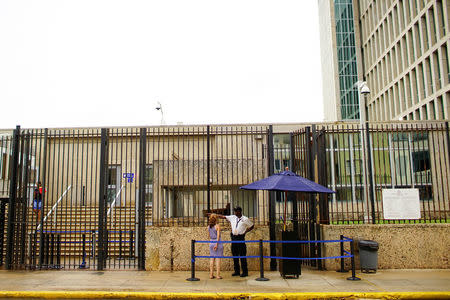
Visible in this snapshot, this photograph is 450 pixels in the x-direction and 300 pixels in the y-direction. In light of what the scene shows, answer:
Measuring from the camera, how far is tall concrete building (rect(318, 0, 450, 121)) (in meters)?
35.4

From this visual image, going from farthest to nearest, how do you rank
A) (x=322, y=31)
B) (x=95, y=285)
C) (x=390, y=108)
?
(x=322, y=31) < (x=390, y=108) < (x=95, y=285)

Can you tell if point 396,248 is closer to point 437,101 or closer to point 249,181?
point 249,181

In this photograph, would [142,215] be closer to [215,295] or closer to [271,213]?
[271,213]

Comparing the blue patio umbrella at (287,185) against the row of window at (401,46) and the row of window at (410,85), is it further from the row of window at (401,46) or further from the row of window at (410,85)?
the row of window at (401,46)

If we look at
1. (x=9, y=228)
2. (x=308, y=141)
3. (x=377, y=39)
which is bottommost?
(x=9, y=228)

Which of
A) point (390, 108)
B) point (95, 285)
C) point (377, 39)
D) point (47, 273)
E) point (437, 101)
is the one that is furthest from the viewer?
point (377, 39)

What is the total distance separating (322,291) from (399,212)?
420 cm

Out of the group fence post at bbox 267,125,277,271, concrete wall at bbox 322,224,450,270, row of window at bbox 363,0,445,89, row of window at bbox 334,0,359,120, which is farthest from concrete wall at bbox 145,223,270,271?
row of window at bbox 334,0,359,120

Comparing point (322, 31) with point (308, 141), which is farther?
point (322, 31)

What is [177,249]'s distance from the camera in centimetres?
1111

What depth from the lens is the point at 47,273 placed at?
10820mm

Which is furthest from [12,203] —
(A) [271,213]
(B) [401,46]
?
(B) [401,46]

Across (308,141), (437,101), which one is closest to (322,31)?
(437,101)

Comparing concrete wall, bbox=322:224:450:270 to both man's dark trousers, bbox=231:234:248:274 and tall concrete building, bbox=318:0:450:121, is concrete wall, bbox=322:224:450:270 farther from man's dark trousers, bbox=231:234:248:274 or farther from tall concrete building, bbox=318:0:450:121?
tall concrete building, bbox=318:0:450:121
